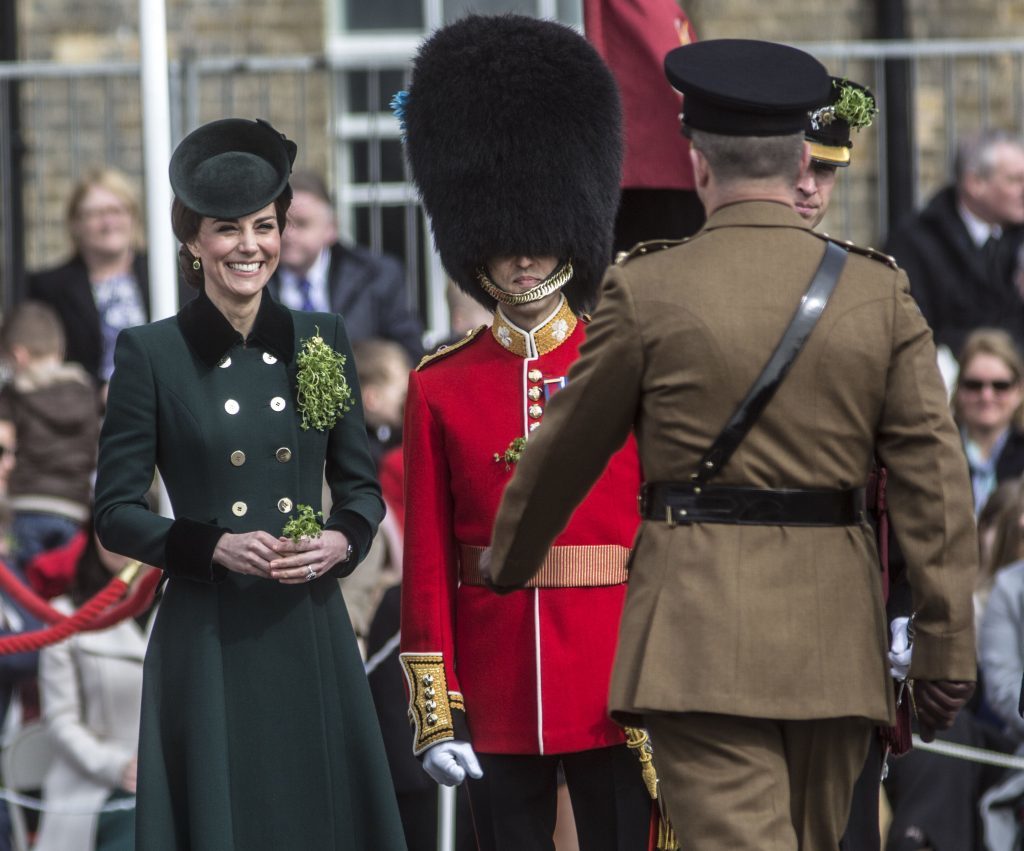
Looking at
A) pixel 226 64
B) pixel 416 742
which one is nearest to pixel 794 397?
pixel 416 742

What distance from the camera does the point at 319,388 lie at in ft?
14.9

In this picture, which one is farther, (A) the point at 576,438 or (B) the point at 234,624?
(B) the point at 234,624

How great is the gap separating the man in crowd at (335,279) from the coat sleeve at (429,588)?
12.3 ft

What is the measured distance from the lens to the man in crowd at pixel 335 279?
830cm

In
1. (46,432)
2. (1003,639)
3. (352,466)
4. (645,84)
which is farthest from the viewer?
(46,432)

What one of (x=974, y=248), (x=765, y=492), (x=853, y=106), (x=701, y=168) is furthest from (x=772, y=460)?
(x=974, y=248)

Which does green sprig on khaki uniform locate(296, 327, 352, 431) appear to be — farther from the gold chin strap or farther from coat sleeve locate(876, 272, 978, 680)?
coat sleeve locate(876, 272, 978, 680)

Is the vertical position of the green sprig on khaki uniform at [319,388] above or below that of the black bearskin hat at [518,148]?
below

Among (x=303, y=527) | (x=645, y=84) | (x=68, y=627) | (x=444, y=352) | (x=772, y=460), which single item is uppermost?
(x=645, y=84)

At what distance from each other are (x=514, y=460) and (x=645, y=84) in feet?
5.01

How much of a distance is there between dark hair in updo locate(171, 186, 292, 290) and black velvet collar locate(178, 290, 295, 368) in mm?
44

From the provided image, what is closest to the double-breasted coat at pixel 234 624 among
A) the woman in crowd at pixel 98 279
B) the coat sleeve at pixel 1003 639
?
the coat sleeve at pixel 1003 639

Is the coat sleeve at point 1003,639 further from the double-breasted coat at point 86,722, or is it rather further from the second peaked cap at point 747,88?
the second peaked cap at point 747,88

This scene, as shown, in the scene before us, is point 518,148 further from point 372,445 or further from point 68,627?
point 372,445
